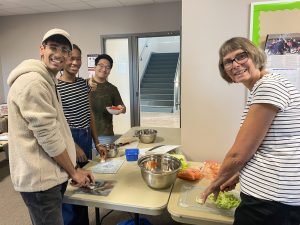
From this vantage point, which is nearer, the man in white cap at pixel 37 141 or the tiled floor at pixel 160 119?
the man in white cap at pixel 37 141

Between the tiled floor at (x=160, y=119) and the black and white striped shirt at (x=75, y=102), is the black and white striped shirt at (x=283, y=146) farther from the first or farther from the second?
the tiled floor at (x=160, y=119)

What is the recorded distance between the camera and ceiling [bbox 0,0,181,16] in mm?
3992

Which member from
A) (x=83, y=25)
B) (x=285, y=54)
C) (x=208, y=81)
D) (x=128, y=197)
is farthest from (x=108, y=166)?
(x=83, y=25)

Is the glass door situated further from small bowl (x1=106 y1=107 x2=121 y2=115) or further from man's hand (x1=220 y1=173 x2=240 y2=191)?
man's hand (x1=220 y1=173 x2=240 y2=191)

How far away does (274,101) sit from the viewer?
0.82 metres

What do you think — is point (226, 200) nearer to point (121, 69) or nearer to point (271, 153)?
point (271, 153)

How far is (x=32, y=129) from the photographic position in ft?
3.29

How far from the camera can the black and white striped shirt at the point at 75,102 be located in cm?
176

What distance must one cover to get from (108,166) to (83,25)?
3.80 m

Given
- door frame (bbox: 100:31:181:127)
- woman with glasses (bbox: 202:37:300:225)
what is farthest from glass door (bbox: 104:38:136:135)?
woman with glasses (bbox: 202:37:300:225)

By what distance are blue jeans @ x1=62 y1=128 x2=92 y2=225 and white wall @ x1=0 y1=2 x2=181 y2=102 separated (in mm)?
3036

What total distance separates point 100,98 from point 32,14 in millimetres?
3462

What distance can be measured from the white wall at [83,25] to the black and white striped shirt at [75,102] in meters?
2.91

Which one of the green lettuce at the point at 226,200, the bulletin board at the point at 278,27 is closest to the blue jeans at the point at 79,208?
the green lettuce at the point at 226,200
